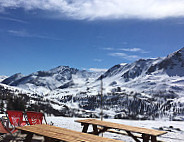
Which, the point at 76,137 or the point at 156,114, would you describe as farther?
the point at 156,114

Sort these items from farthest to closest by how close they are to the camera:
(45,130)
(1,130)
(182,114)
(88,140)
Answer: (182,114), (1,130), (45,130), (88,140)

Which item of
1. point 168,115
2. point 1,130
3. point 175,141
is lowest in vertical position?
point 168,115

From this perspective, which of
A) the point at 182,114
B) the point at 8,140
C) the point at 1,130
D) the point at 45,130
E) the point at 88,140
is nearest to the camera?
the point at 88,140

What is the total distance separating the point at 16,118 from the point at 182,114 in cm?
20682

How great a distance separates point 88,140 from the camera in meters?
4.64

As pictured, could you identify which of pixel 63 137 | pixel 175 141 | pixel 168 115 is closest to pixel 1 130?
pixel 63 137

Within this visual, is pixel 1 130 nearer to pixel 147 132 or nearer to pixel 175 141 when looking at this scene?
pixel 147 132

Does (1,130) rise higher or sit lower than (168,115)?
higher

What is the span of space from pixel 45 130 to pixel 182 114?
207875mm

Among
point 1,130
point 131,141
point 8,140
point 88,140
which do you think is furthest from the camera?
point 131,141

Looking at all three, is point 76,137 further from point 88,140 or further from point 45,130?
point 45,130

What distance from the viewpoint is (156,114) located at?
654ft

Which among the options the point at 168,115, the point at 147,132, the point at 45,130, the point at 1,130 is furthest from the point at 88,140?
the point at 168,115

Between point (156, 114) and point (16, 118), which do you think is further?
point (156, 114)
